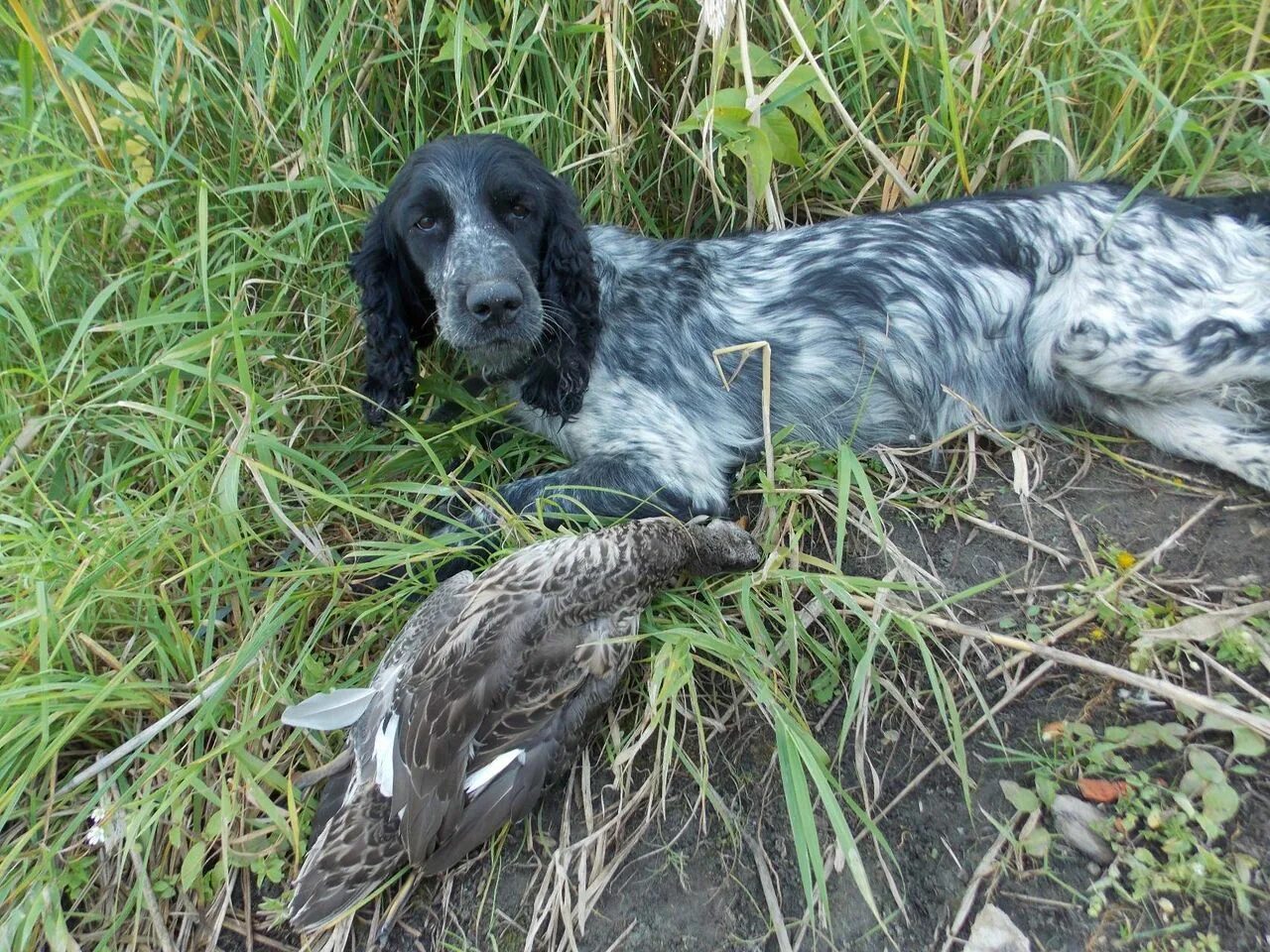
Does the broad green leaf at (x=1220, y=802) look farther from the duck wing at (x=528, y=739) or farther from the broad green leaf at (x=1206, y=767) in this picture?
the duck wing at (x=528, y=739)

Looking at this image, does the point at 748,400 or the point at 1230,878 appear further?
the point at 748,400

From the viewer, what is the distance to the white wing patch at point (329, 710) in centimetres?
211

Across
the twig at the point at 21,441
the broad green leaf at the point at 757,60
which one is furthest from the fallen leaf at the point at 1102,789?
the twig at the point at 21,441

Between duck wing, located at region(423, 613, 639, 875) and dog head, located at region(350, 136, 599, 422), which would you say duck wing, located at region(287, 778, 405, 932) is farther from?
dog head, located at region(350, 136, 599, 422)

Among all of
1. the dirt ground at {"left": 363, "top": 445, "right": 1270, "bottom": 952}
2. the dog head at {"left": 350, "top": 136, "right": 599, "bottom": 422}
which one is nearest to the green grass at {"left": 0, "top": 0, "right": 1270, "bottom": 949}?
the dirt ground at {"left": 363, "top": 445, "right": 1270, "bottom": 952}

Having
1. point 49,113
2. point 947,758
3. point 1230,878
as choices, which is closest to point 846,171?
point 947,758

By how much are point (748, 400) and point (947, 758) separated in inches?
57.0

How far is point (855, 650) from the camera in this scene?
2184 mm

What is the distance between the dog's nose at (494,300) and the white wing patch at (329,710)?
1108mm

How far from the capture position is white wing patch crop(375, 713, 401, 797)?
77.1 inches

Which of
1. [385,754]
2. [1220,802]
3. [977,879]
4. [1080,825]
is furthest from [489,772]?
[1220,802]

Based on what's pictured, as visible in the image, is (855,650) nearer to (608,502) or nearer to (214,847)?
(608,502)

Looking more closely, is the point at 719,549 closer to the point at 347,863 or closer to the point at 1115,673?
the point at 1115,673

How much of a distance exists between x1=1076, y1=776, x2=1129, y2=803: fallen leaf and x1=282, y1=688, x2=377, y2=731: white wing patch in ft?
5.32
